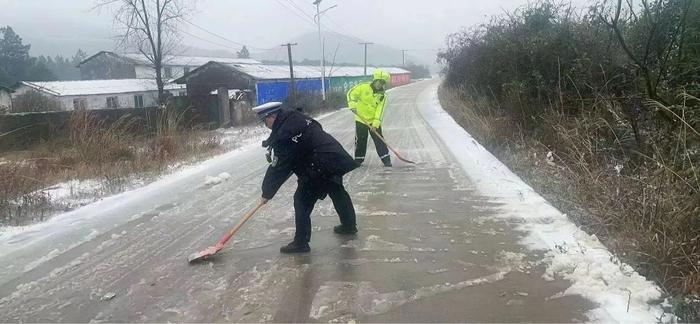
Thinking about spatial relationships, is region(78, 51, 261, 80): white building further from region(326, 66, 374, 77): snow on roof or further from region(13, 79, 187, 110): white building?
region(13, 79, 187, 110): white building

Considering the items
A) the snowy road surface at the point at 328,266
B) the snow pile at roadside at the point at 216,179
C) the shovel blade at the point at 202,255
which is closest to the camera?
the snowy road surface at the point at 328,266

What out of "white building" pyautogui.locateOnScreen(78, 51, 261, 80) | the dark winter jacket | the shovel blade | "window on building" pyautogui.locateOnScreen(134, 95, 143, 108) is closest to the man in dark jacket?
the dark winter jacket

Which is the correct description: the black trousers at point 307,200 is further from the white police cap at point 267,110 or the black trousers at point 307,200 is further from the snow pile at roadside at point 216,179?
the snow pile at roadside at point 216,179

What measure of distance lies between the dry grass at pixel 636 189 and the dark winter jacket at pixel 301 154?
92.9 inches

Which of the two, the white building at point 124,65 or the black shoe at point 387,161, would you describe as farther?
the white building at point 124,65

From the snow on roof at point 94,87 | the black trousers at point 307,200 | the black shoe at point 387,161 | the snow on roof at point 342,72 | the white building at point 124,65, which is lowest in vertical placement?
the black shoe at point 387,161

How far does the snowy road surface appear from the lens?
147 inches

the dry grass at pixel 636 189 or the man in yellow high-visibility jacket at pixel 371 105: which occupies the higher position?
the man in yellow high-visibility jacket at pixel 371 105

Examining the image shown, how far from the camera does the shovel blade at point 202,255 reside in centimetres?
479

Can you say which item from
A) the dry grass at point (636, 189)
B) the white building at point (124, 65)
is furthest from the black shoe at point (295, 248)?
the white building at point (124, 65)

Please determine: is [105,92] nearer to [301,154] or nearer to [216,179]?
[216,179]

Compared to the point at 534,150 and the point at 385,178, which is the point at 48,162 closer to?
the point at 385,178

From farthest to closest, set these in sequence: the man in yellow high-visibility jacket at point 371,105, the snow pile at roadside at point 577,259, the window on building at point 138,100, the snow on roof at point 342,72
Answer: the snow on roof at point 342,72
the window on building at point 138,100
the man in yellow high-visibility jacket at point 371,105
the snow pile at roadside at point 577,259

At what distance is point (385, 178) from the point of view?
28.2 feet
